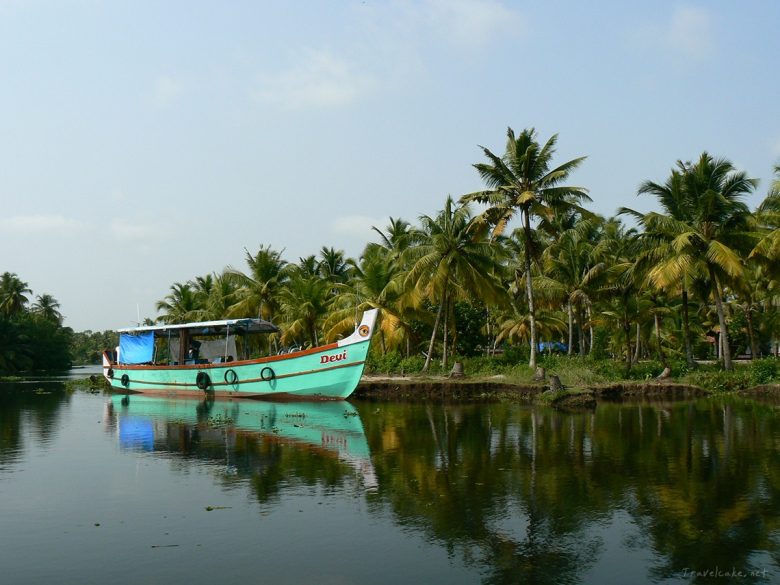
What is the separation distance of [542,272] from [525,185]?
10.4 m

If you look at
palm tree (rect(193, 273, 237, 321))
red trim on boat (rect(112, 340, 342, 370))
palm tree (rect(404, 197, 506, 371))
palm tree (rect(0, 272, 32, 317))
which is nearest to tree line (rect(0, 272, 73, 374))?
palm tree (rect(0, 272, 32, 317))

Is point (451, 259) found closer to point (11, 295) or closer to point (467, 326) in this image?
point (467, 326)

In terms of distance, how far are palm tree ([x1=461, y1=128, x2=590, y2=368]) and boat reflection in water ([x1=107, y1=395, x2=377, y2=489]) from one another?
11.3 meters

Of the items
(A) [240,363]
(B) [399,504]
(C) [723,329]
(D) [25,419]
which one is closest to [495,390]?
(C) [723,329]

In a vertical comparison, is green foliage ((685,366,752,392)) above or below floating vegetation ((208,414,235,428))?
above

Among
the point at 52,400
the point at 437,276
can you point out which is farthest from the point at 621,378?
the point at 52,400

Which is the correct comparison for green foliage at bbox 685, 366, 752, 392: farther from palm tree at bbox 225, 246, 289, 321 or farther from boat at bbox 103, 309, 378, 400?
palm tree at bbox 225, 246, 289, 321

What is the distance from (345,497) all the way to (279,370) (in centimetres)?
2027

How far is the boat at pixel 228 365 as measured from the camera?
2953cm

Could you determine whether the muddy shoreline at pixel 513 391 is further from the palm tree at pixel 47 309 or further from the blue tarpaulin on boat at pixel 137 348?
the palm tree at pixel 47 309

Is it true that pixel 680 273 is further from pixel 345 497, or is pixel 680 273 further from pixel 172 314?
pixel 172 314

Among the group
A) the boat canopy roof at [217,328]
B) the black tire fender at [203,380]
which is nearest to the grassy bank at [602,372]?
the boat canopy roof at [217,328]

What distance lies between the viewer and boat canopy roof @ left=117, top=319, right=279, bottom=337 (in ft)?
111

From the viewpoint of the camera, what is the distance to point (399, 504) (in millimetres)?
11078
